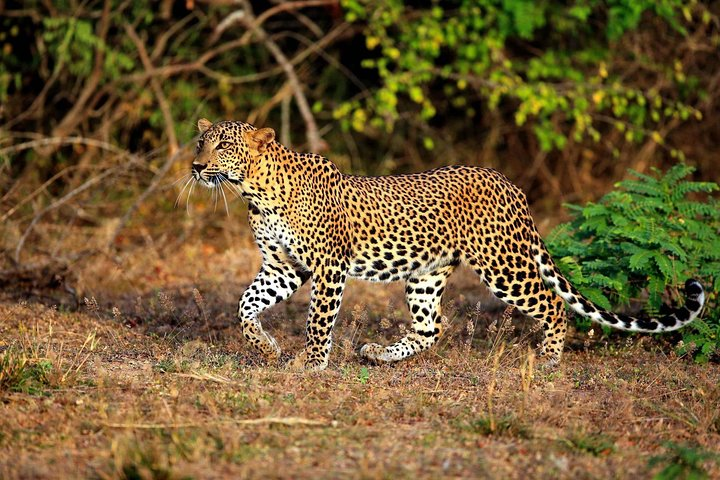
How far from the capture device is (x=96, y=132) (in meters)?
13.7

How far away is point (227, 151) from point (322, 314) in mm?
1375

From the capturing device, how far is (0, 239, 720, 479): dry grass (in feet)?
18.3

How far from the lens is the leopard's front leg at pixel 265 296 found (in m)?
8.05

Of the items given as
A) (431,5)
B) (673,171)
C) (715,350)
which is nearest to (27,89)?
(431,5)

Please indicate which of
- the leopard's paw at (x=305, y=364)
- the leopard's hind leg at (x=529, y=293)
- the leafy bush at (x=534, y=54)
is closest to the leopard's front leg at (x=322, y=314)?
the leopard's paw at (x=305, y=364)

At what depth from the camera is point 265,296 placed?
819 centimetres

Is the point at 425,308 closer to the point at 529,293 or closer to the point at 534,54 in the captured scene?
the point at 529,293

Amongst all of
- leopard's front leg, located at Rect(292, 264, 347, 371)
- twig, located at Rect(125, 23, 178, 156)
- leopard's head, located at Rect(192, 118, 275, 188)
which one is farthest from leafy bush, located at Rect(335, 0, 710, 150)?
leopard's front leg, located at Rect(292, 264, 347, 371)

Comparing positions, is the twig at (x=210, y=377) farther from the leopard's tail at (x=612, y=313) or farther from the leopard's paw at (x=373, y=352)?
the leopard's tail at (x=612, y=313)

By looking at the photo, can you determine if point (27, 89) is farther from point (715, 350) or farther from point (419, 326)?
point (715, 350)

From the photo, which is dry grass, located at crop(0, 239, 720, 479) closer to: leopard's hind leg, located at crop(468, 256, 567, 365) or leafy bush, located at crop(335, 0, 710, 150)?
leopard's hind leg, located at crop(468, 256, 567, 365)

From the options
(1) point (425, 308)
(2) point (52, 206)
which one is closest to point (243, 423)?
(1) point (425, 308)

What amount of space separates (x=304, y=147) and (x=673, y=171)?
657 centimetres

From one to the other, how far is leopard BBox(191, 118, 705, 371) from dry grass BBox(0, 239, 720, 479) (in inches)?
11.0
